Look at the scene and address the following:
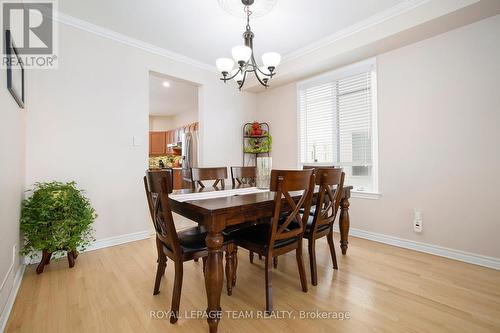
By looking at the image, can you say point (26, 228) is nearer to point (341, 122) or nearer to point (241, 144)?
point (241, 144)

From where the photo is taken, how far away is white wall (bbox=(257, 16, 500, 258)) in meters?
2.23

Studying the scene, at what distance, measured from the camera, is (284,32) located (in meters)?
2.88

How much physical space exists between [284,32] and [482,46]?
1.98m

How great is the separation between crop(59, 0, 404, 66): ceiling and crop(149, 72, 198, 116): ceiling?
4.45 ft

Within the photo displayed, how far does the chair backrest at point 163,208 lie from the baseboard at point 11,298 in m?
0.98

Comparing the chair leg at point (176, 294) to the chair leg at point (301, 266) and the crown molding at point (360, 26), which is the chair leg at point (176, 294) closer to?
the chair leg at point (301, 266)

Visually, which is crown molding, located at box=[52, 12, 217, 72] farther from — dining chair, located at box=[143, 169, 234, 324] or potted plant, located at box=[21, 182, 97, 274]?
dining chair, located at box=[143, 169, 234, 324]

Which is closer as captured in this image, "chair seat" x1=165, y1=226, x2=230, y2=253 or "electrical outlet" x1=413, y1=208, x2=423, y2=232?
"chair seat" x1=165, y1=226, x2=230, y2=253

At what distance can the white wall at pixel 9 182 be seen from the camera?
4.75ft

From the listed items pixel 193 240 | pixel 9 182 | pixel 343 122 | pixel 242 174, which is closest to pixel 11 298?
pixel 9 182

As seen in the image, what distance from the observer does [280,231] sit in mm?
1575

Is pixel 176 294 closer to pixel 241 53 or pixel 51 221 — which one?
pixel 51 221

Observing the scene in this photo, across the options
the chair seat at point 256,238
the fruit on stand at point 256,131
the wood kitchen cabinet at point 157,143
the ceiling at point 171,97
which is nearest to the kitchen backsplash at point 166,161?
the wood kitchen cabinet at point 157,143

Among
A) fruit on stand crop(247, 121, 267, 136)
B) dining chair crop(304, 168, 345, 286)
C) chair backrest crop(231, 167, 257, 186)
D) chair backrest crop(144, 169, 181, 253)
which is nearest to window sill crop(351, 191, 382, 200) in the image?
dining chair crop(304, 168, 345, 286)
